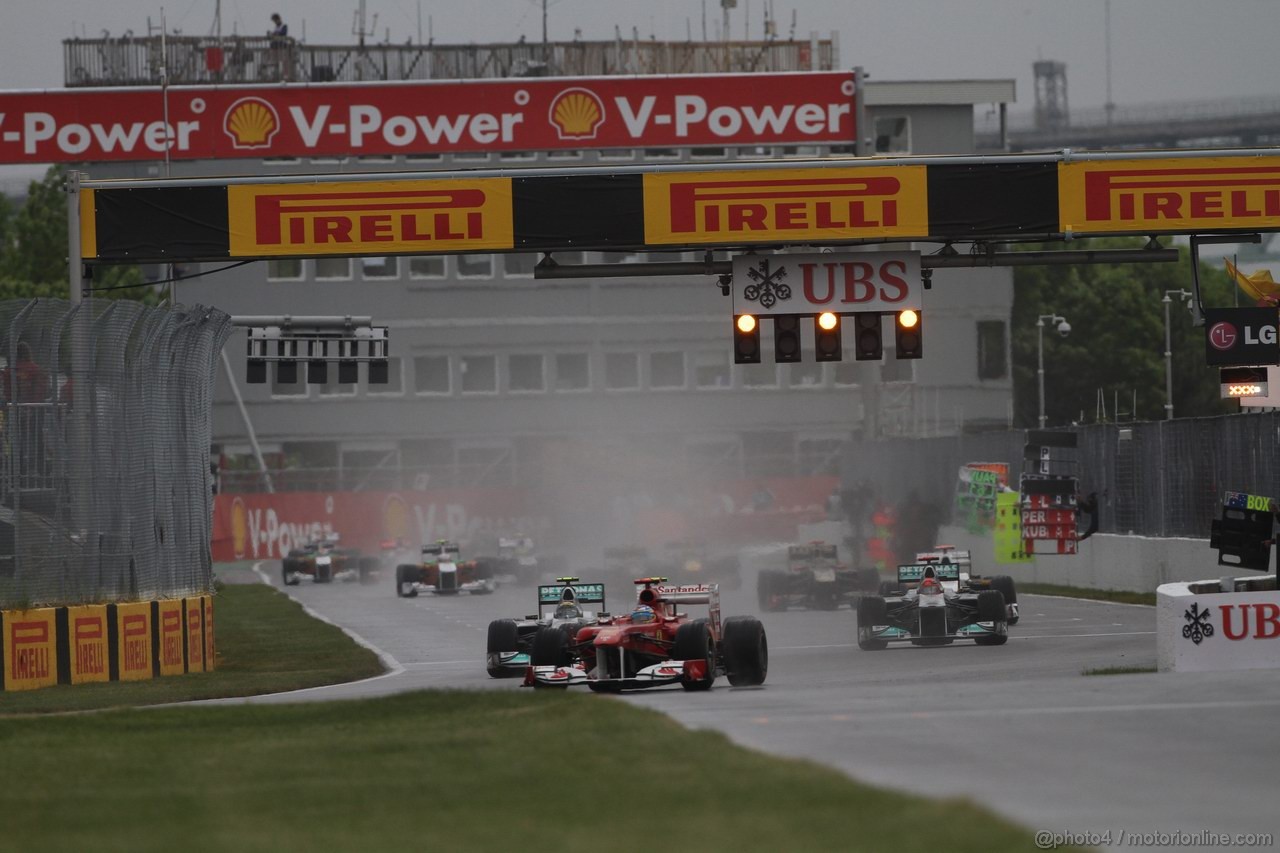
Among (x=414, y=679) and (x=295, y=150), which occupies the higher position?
(x=295, y=150)

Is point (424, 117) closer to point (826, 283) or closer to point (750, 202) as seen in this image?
point (750, 202)

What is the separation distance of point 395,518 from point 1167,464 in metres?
35.2

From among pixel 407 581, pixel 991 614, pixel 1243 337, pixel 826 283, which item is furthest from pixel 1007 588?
pixel 407 581

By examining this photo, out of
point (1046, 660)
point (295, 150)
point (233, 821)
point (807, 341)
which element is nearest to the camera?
point (233, 821)

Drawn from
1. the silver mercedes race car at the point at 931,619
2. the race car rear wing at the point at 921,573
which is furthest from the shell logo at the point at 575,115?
the silver mercedes race car at the point at 931,619

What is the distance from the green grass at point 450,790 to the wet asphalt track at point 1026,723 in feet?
2.17

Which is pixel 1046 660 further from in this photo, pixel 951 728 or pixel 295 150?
pixel 295 150

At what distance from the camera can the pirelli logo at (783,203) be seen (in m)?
21.1

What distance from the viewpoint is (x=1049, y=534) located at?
36.7 meters

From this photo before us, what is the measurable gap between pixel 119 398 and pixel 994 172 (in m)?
Answer: 10.5

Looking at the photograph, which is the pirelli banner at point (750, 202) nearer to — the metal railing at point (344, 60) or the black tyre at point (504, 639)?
the black tyre at point (504, 639)

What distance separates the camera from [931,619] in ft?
79.4

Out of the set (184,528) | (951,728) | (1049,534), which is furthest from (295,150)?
(951,728)

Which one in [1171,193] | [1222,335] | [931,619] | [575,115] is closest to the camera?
[1171,193]
